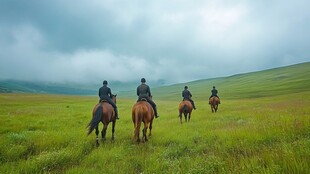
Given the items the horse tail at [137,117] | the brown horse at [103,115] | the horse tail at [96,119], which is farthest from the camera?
the horse tail at [137,117]

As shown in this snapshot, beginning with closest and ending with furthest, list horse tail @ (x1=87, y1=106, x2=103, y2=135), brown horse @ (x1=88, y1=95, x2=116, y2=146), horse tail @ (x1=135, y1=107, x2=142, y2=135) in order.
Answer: horse tail @ (x1=87, y1=106, x2=103, y2=135) < brown horse @ (x1=88, y1=95, x2=116, y2=146) < horse tail @ (x1=135, y1=107, x2=142, y2=135)

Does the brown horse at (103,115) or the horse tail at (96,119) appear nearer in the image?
the horse tail at (96,119)

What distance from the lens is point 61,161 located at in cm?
841

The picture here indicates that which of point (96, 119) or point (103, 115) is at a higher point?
point (103, 115)

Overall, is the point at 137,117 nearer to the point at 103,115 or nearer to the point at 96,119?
the point at 103,115

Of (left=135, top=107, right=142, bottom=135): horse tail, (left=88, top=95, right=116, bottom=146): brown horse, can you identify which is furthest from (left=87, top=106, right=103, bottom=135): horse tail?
(left=135, top=107, right=142, bottom=135): horse tail

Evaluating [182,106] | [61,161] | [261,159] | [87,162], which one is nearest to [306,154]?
[261,159]

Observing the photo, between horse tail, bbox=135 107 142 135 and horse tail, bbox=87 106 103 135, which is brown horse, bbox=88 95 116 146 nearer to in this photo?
horse tail, bbox=87 106 103 135

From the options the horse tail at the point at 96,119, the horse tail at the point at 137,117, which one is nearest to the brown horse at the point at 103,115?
the horse tail at the point at 96,119

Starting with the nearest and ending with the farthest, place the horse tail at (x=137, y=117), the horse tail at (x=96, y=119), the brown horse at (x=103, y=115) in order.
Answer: the horse tail at (x=96, y=119), the brown horse at (x=103, y=115), the horse tail at (x=137, y=117)

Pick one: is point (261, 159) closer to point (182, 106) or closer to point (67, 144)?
point (67, 144)

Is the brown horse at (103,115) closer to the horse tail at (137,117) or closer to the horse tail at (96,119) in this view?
the horse tail at (96,119)

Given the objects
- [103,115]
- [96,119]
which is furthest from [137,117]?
[96,119]

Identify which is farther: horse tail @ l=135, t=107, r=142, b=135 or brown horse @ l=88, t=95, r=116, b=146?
horse tail @ l=135, t=107, r=142, b=135
